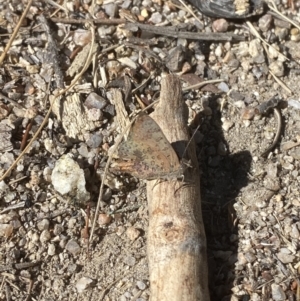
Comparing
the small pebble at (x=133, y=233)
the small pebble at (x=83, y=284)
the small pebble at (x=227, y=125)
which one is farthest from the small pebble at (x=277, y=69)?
the small pebble at (x=83, y=284)

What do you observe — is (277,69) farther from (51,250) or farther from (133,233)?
(51,250)

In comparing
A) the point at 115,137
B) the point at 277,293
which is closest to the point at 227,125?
the point at 115,137

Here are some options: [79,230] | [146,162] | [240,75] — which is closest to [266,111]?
[240,75]

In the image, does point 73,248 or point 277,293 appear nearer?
point 277,293

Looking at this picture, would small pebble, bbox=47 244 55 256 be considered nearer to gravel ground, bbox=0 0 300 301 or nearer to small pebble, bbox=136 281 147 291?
gravel ground, bbox=0 0 300 301

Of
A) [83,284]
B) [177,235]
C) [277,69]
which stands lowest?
[83,284]

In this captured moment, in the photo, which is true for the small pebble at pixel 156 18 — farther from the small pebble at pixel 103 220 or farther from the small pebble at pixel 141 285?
the small pebble at pixel 141 285

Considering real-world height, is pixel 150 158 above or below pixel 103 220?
above
